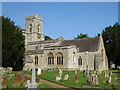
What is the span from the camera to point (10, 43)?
2566cm

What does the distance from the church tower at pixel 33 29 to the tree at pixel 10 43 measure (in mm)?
20112

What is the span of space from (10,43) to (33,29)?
24224 mm

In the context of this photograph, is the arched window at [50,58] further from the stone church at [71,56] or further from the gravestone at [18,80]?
the gravestone at [18,80]

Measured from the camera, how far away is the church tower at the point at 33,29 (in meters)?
49.6

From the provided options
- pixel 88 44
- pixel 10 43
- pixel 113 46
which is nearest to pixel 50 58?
pixel 88 44

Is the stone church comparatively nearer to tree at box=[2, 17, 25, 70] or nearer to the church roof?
the church roof

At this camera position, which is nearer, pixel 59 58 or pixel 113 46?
pixel 59 58

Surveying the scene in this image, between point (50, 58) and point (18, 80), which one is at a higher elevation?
point (50, 58)

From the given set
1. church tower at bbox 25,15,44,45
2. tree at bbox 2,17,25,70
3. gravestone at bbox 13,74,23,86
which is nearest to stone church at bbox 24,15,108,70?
tree at bbox 2,17,25,70

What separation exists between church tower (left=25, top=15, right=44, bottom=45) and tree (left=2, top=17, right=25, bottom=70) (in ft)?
66.0

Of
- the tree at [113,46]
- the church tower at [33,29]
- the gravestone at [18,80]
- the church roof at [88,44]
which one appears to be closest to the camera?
the gravestone at [18,80]

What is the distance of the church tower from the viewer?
163ft

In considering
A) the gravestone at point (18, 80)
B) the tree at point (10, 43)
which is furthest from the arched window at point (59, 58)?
the gravestone at point (18, 80)

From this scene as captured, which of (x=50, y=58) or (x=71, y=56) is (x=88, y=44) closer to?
(x=71, y=56)
